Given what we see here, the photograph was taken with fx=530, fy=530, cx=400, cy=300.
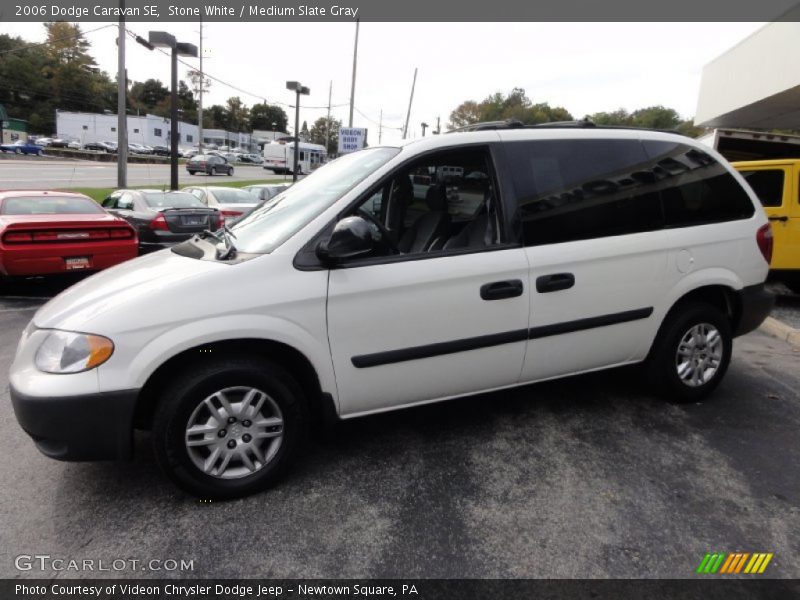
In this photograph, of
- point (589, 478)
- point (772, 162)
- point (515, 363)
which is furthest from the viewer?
point (772, 162)

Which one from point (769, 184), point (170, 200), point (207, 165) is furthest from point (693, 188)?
point (207, 165)

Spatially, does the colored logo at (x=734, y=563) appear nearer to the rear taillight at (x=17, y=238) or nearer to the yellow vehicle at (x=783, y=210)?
the yellow vehicle at (x=783, y=210)

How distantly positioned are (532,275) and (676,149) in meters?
1.59

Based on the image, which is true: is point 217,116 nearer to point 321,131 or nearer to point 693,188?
point 321,131

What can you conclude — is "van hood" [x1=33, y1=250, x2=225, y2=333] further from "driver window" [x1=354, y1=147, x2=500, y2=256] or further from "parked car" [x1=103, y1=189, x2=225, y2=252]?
"parked car" [x1=103, y1=189, x2=225, y2=252]

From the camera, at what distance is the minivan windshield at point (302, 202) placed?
9.37 ft

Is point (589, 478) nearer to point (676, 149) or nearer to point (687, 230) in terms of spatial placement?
point (687, 230)

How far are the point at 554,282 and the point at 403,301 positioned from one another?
0.95 metres

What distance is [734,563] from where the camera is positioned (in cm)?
232

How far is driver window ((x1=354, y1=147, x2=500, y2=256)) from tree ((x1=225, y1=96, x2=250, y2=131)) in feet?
362

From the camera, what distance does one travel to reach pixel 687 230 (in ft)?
11.7

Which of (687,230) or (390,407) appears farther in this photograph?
(687,230)

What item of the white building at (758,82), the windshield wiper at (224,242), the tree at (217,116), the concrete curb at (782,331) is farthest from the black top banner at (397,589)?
the tree at (217,116)
